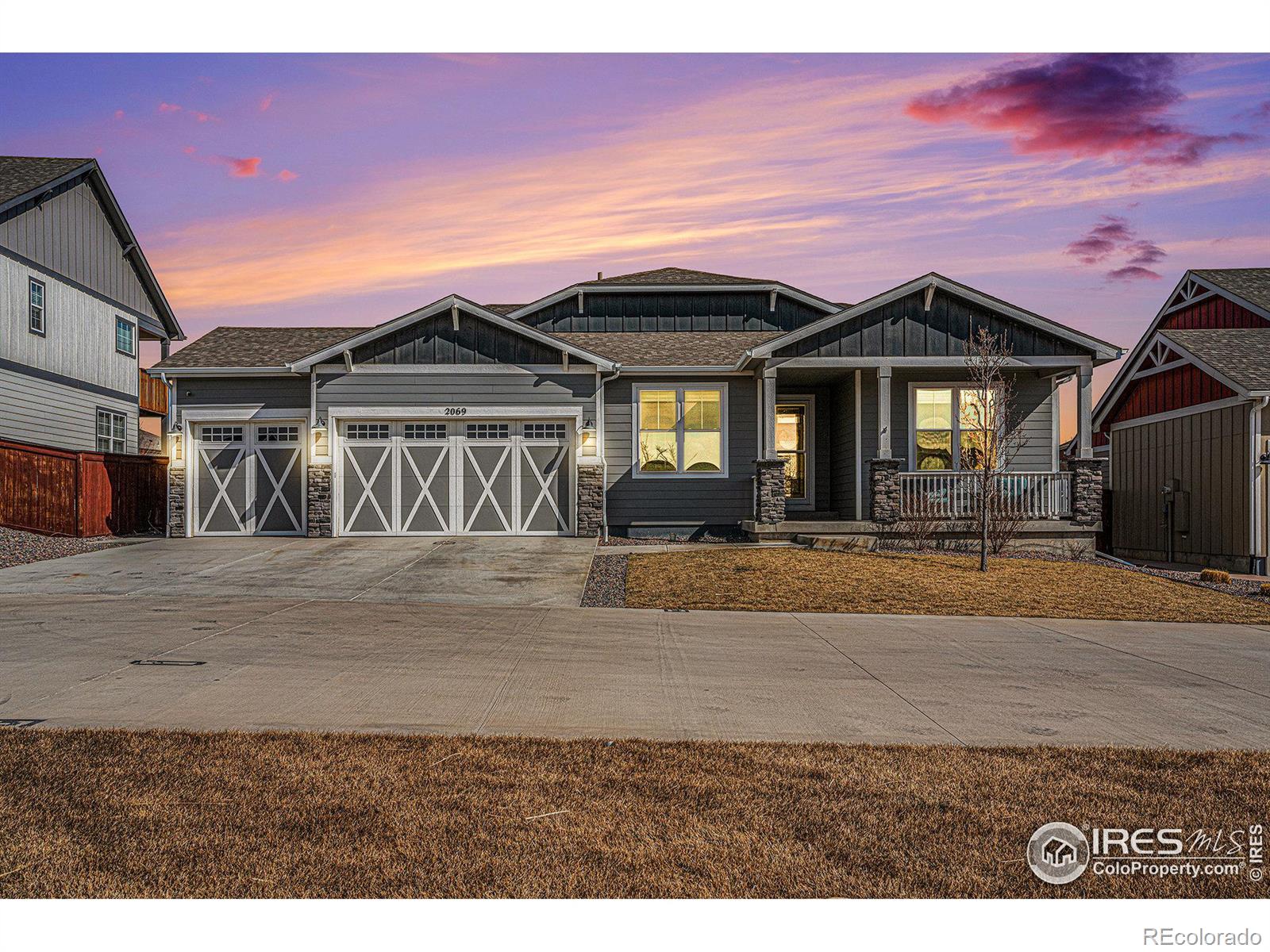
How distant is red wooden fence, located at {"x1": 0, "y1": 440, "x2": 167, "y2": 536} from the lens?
1783cm

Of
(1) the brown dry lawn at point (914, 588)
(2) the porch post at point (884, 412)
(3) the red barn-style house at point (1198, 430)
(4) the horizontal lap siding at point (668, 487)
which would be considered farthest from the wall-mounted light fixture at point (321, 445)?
(3) the red barn-style house at point (1198, 430)

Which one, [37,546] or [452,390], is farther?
[452,390]

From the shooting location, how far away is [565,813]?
163 inches

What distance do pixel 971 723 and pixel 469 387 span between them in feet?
47.5

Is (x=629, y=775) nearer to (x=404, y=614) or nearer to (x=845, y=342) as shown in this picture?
(x=404, y=614)

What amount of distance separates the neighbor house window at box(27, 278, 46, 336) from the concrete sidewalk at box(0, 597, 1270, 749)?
1476 centimetres

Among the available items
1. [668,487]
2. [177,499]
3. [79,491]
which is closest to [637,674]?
[668,487]

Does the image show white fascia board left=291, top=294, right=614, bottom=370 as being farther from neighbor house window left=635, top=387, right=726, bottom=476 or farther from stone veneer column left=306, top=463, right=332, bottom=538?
stone veneer column left=306, top=463, right=332, bottom=538

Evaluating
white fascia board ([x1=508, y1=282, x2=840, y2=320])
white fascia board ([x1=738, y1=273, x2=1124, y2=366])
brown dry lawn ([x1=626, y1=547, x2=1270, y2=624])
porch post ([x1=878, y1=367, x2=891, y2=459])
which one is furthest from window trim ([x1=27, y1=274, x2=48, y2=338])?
porch post ([x1=878, y1=367, x2=891, y2=459])

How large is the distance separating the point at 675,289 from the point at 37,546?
14.7 metres

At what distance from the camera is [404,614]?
A: 10594 mm

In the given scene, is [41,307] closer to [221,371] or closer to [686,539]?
[221,371]

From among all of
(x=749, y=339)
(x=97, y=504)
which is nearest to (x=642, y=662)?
(x=749, y=339)

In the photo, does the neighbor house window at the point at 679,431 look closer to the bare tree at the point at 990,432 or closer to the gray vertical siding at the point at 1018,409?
the gray vertical siding at the point at 1018,409
